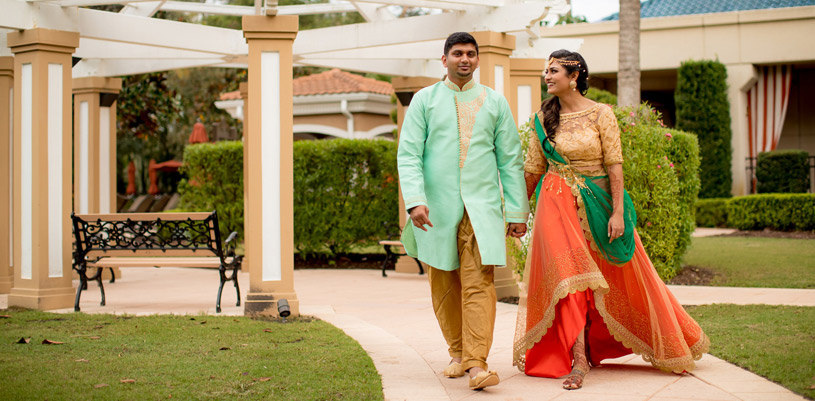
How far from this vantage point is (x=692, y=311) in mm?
7445

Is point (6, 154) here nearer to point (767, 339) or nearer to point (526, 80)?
point (526, 80)

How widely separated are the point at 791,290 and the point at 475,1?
4591 millimetres

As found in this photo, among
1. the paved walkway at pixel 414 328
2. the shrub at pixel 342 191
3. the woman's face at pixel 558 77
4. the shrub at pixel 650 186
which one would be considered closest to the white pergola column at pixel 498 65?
the shrub at pixel 650 186

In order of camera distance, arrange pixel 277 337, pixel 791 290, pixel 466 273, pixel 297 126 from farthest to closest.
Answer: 1. pixel 297 126
2. pixel 791 290
3. pixel 277 337
4. pixel 466 273

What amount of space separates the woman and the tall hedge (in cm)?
1647

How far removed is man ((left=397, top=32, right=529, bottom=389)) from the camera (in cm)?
459

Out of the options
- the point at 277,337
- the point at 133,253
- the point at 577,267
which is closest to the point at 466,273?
the point at 577,267

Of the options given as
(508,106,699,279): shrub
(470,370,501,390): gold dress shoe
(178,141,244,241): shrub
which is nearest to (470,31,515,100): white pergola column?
(508,106,699,279): shrub

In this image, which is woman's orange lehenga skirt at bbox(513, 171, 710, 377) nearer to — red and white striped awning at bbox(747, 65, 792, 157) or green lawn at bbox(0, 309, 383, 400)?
green lawn at bbox(0, 309, 383, 400)

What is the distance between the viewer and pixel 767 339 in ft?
19.1

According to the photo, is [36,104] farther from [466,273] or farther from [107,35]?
[466,273]

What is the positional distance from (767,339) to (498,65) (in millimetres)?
→ 4061

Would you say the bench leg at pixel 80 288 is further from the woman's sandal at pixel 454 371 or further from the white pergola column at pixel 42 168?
the woman's sandal at pixel 454 371

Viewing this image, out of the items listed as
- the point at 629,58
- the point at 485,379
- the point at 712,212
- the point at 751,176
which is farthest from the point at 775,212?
the point at 485,379
